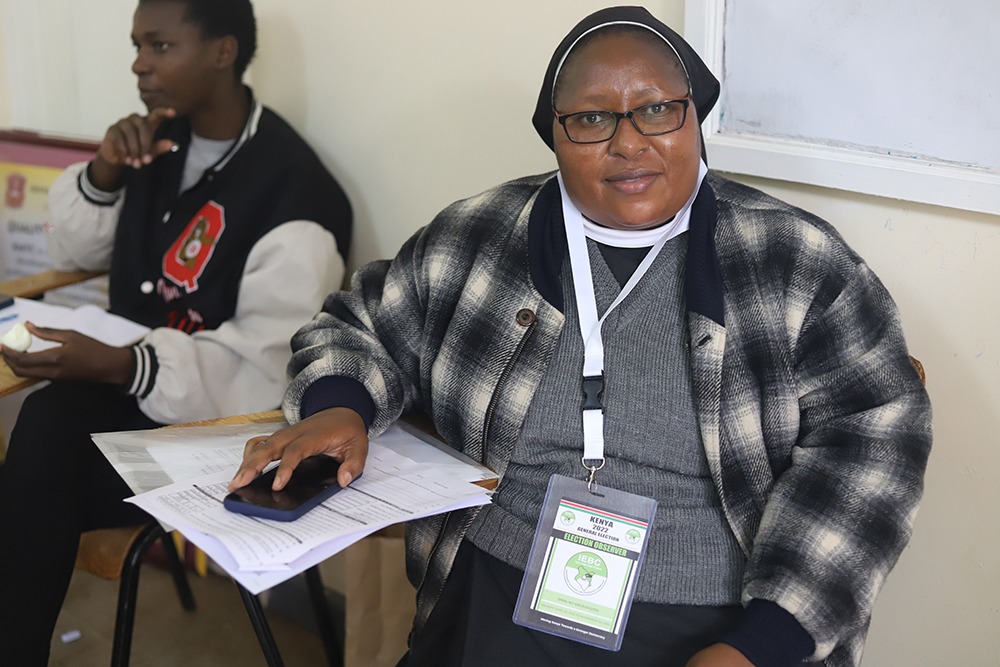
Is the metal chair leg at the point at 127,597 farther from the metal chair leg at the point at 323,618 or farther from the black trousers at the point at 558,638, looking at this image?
the black trousers at the point at 558,638

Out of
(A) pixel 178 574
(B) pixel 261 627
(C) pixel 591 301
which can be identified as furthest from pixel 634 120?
(A) pixel 178 574

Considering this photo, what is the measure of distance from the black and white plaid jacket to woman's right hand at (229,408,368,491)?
105 mm

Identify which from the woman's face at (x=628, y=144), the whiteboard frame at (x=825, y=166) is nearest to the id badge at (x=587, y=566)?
the woman's face at (x=628, y=144)

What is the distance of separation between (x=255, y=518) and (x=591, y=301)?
0.61 metres

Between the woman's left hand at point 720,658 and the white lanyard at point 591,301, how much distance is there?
31 cm

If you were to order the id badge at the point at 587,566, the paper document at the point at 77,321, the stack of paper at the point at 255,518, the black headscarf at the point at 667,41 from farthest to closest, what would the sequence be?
1. the paper document at the point at 77,321
2. the black headscarf at the point at 667,41
3. the id badge at the point at 587,566
4. the stack of paper at the point at 255,518

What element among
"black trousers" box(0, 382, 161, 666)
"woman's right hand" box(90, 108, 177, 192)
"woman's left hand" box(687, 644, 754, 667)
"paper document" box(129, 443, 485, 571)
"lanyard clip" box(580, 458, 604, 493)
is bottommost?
"black trousers" box(0, 382, 161, 666)

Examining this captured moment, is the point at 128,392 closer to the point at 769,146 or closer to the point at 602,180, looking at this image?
the point at 602,180

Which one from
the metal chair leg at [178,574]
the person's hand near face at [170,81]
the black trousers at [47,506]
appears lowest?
the metal chair leg at [178,574]

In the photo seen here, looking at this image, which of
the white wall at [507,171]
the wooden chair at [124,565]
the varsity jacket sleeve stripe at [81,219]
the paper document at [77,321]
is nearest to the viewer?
the white wall at [507,171]

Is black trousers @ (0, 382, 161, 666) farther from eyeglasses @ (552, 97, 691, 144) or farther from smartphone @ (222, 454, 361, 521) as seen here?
eyeglasses @ (552, 97, 691, 144)

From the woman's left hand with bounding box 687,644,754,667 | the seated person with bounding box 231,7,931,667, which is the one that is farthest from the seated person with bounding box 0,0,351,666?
the woman's left hand with bounding box 687,644,754,667

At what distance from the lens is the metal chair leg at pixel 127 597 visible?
1.74 m

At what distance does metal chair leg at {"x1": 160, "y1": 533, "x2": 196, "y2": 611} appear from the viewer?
244 cm
